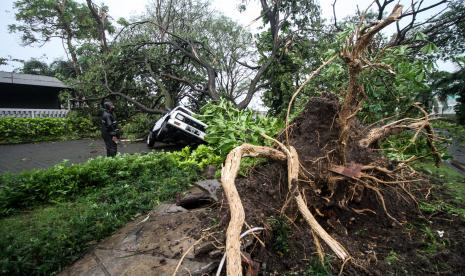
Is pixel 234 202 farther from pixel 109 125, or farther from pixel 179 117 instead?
pixel 179 117

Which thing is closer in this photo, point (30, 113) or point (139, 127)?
point (139, 127)

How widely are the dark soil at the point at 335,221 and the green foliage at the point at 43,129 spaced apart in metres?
11.8

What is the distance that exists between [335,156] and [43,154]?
924 centimetres

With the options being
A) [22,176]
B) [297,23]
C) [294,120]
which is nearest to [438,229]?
[294,120]

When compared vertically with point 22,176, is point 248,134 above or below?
above

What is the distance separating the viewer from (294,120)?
3.81 metres

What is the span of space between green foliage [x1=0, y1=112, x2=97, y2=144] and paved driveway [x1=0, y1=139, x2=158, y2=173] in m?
0.98

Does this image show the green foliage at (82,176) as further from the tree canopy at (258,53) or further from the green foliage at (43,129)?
the green foliage at (43,129)

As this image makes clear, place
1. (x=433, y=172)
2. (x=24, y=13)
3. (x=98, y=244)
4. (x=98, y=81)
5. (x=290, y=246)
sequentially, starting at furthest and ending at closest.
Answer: (x=24, y=13)
(x=98, y=81)
(x=433, y=172)
(x=98, y=244)
(x=290, y=246)

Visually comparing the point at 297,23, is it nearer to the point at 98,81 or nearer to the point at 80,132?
the point at 98,81

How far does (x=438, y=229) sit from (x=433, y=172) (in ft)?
7.92

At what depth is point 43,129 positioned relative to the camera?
12336mm

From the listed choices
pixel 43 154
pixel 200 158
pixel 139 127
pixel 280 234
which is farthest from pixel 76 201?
pixel 139 127

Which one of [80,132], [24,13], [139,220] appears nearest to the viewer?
[139,220]
